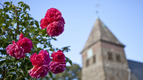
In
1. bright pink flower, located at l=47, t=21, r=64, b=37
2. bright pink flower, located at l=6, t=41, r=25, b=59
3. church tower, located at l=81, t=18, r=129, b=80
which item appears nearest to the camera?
bright pink flower, located at l=6, t=41, r=25, b=59

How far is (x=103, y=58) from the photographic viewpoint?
15.2 m

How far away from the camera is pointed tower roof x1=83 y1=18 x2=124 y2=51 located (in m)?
17.0

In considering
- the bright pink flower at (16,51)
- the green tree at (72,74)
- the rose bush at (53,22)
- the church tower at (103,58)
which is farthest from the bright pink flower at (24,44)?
the green tree at (72,74)

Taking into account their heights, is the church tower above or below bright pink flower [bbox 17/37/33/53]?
above

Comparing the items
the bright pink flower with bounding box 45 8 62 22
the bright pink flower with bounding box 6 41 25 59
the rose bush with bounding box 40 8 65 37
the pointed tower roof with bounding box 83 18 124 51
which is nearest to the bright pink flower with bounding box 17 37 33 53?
the bright pink flower with bounding box 6 41 25 59

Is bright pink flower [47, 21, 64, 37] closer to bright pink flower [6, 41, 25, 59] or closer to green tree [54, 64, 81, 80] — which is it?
bright pink flower [6, 41, 25, 59]

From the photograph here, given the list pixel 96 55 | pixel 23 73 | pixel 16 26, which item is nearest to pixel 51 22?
pixel 23 73

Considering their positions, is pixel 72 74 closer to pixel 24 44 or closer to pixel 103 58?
pixel 103 58

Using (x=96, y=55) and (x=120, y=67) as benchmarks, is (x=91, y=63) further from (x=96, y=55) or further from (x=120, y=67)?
(x=120, y=67)

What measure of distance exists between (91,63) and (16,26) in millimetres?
15579

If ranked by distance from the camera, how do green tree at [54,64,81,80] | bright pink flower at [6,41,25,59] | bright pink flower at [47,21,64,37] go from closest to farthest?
bright pink flower at [6,41,25,59] → bright pink flower at [47,21,64,37] → green tree at [54,64,81,80]

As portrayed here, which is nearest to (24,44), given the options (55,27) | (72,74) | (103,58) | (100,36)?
(55,27)

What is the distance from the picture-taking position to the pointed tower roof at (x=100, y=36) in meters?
17.0

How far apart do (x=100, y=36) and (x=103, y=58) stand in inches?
120
